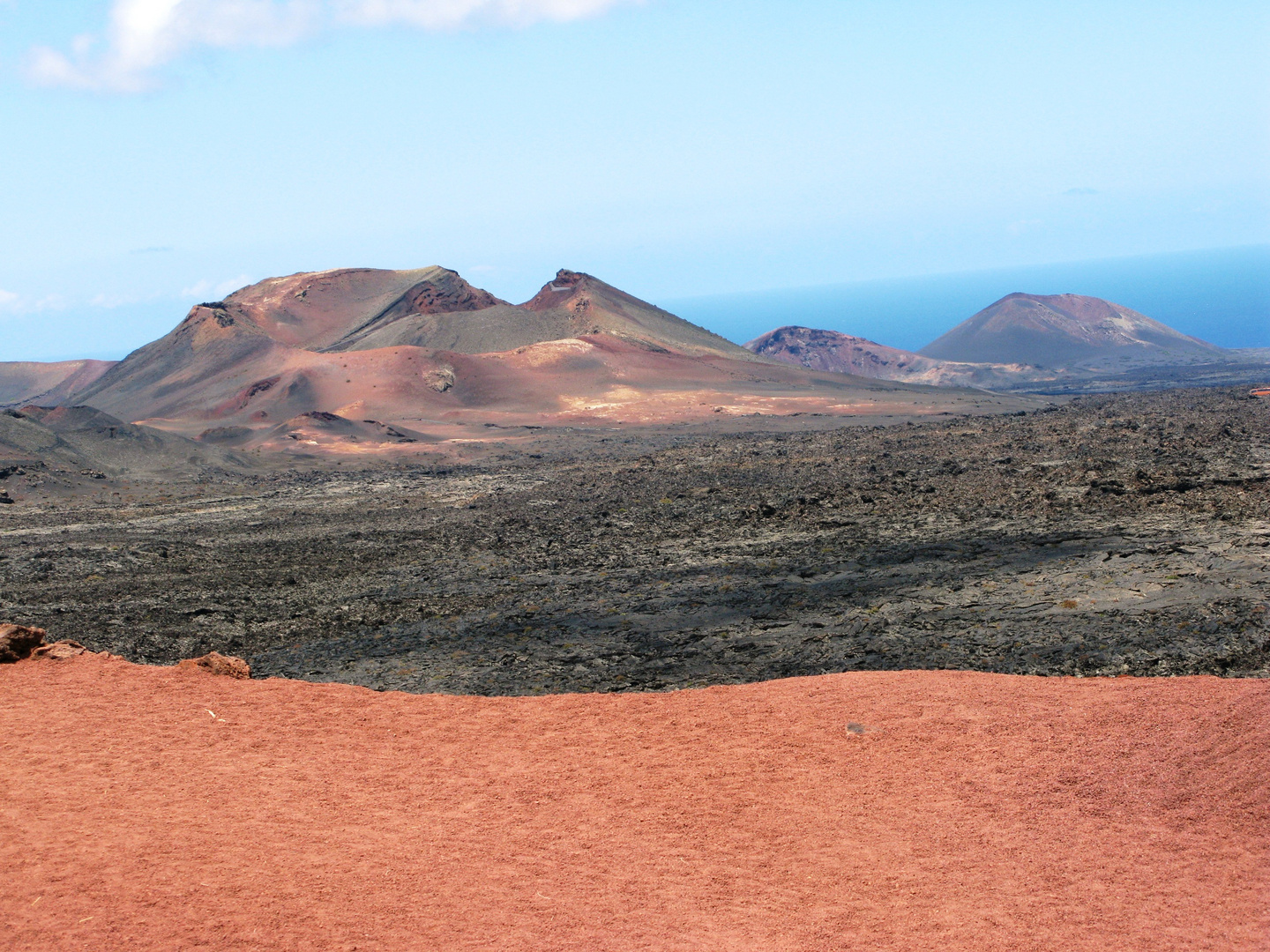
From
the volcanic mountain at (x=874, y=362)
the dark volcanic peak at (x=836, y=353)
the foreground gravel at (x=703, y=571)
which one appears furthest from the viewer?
the dark volcanic peak at (x=836, y=353)

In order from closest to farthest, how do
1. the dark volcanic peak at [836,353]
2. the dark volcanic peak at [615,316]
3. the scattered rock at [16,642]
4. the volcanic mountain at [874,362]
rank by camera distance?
the scattered rock at [16,642]
the dark volcanic peak at [615,316]
the volcanic mountain at [874,362]
the dark volcanic peak at [836,353]

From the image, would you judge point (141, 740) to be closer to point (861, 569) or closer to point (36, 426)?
point (861, 569)

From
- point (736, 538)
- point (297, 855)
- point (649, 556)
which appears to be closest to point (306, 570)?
point (649, 556)

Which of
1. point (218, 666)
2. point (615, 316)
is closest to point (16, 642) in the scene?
point (218, 666)

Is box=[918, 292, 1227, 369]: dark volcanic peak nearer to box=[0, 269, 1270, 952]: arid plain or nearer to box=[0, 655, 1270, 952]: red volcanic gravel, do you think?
box=[0, 269, 1270, 952]: arid plain

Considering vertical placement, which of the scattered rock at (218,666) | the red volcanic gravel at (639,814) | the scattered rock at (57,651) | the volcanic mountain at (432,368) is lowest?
the red volcanic gravel at (639,814)

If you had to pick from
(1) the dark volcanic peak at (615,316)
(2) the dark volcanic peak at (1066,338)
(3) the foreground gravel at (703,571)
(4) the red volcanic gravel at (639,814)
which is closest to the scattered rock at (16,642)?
(4) the red volcanic gravel at (639,814)

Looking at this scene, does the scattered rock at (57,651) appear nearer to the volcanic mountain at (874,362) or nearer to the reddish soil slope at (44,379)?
the reddish soil slope at (44,379)

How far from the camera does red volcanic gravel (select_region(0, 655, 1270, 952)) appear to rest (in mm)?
5805

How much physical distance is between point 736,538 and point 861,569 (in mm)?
3252

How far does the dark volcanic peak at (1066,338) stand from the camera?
92.1 metres

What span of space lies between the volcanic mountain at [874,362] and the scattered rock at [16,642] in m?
79.4

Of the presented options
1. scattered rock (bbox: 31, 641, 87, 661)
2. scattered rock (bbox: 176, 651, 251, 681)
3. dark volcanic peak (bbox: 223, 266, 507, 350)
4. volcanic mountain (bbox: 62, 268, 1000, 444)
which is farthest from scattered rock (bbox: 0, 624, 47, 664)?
dark volcanic peak (bbox: 223, 266, 507, 350)

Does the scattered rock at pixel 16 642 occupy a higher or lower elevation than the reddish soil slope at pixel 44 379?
lower
